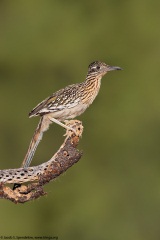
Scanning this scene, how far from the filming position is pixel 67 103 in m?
6.77

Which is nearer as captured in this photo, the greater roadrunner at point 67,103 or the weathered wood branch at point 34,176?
the weathered wood branch at point 34,176

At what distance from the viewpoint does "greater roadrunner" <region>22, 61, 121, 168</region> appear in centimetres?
657

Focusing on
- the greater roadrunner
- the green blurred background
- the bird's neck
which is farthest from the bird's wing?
the green blurred background

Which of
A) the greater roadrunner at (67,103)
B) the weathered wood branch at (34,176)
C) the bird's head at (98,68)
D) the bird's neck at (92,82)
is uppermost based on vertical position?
the bird's head at (98,68)

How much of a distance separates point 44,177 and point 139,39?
15843 mm

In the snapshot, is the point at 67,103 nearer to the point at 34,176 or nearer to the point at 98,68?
the point at 98,68

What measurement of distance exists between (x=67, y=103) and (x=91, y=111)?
1300cm

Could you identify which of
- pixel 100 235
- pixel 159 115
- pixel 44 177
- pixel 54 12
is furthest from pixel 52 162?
pixel 54 12

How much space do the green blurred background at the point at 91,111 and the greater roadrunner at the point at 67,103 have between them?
893 cm

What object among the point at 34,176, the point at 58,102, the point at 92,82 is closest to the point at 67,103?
the point at 58,102

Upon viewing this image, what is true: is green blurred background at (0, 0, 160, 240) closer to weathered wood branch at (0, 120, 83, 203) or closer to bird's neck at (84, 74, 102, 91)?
bird's neck at (84, 74, 102, 91)

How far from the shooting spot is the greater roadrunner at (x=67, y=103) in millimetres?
6566

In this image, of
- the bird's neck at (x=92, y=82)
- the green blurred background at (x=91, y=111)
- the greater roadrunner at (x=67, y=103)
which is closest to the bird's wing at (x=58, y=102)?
the greater roadrunner at (x=67, y=103)

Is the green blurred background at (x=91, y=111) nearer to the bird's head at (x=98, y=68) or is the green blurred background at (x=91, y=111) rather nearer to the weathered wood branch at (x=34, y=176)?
the bird's head at (x=98, y=68)
